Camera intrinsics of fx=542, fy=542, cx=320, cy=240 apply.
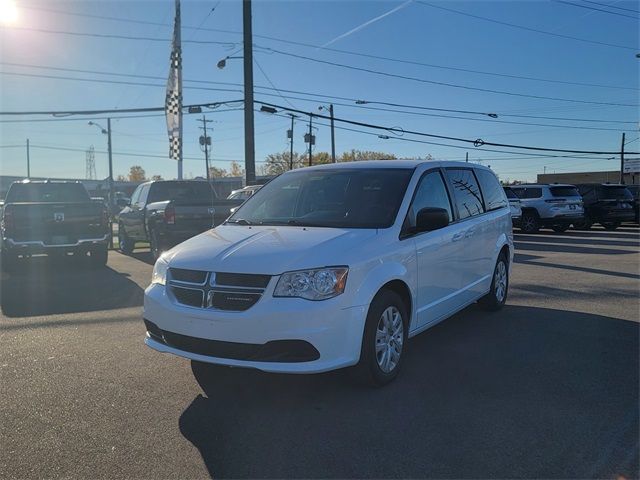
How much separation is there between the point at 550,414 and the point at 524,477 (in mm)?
927

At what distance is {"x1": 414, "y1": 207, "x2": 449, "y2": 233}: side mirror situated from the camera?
184 inches

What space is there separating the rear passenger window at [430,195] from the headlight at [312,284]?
1197 millimetres

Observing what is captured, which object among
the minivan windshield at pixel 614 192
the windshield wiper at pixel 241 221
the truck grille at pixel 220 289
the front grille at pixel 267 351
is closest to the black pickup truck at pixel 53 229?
the windshield wiper at pixel 241 221

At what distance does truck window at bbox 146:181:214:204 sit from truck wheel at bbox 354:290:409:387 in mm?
9597

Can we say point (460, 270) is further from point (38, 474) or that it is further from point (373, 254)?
point (38, 474)

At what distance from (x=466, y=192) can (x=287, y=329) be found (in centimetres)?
335

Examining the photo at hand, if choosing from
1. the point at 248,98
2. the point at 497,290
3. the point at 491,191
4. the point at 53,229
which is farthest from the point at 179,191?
the point at 497,290

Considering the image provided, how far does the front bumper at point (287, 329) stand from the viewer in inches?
147

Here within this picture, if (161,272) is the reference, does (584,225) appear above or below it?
below

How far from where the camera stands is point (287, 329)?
12.2 ft

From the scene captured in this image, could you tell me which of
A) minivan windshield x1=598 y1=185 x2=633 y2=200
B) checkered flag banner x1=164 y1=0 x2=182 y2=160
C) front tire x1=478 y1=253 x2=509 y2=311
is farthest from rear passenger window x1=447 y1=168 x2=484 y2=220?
minivan windshield x1=598 y1=185 x2=633 y2=200

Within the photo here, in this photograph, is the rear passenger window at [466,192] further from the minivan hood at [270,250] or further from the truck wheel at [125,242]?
the truck wheel at [125,242]

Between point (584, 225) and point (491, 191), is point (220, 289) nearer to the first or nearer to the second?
point (491, 191)

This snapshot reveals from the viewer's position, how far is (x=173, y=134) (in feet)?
70.0
